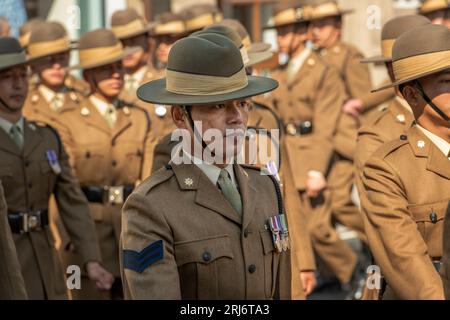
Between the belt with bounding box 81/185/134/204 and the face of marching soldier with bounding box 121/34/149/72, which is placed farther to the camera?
the face of marching soldier with bounding box 121/34/149/72

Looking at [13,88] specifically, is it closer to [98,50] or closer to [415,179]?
[98,50]

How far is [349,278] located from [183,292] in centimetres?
694

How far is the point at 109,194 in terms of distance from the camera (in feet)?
30.1

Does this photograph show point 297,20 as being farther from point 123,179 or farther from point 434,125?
point 434,125

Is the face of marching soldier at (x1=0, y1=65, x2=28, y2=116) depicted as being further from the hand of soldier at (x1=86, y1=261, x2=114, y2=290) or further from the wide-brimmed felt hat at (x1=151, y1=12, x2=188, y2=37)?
the wide-brimmed felt hat at (x1=151, y1=12, x2=188, y2=37)

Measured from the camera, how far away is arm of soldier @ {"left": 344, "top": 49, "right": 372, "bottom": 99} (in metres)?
12.4

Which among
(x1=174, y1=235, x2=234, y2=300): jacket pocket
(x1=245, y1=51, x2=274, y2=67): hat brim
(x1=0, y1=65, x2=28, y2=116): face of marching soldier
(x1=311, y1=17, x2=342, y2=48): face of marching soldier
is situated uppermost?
(x1=174, y1=235, x2=234, y2=300): jacket pocket

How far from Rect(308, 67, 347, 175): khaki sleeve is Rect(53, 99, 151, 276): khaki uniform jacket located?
9.33ft

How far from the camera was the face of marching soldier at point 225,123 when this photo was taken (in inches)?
191

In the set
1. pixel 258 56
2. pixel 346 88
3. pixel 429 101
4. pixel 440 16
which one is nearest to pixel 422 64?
pixel 429 101

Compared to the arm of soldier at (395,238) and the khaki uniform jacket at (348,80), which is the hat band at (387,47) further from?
the khaki uniform jacket at (348,80)

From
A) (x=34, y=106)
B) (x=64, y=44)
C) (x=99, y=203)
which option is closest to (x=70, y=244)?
(x=99, y=203)

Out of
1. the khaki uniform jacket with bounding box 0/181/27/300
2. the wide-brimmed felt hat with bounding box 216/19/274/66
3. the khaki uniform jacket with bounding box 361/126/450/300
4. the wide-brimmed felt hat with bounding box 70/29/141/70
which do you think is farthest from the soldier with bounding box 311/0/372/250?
the khaki uniform jacket with bounding box 0/181/27/300

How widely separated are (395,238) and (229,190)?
3.36 ft
